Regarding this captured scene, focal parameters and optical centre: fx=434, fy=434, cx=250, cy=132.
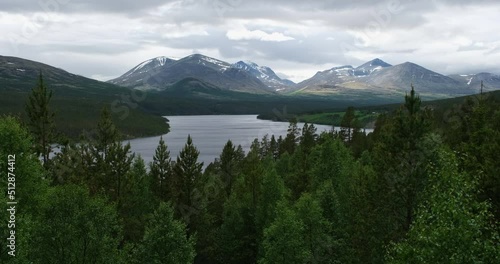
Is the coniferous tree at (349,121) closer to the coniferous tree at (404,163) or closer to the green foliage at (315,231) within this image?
the green foliage at (315,231)

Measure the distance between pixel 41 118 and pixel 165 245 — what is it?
20.8 m

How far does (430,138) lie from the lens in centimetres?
3459

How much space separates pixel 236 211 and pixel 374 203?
27134 mm

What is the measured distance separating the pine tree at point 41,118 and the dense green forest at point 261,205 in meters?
0.11

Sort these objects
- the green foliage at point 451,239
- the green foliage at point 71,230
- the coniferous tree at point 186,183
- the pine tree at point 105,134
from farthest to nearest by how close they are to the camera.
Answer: the coniferous tree at point 186,183 < the pine tree at point 105,134 < the green foliage at point 71,230 < the green foliage at point 451,239

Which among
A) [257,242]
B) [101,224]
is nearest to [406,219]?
[101,224]

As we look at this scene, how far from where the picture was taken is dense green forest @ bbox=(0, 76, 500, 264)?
22.8 meters

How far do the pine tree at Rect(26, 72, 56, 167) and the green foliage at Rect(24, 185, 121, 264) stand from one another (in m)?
15.6

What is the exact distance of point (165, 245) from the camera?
116 ft

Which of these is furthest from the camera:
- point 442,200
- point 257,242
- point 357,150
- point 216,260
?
point 357,150

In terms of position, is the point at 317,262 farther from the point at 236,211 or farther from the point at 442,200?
the point at 442,200

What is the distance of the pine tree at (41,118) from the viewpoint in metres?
45.0

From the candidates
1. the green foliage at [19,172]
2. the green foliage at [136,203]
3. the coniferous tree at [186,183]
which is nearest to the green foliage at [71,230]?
the green foliage at [19,172]

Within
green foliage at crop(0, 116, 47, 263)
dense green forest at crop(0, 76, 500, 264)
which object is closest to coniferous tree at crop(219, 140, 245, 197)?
dense green forest at crop(0, 76, 500, 264)
